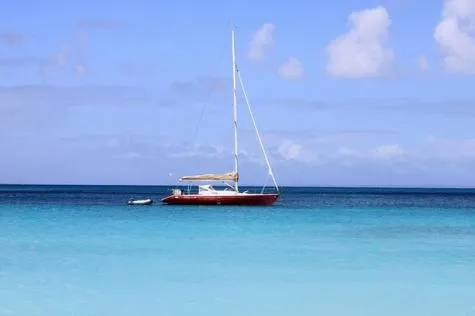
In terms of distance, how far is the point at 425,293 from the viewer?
669 inches

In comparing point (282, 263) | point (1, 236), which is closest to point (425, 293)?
point (282, 263)

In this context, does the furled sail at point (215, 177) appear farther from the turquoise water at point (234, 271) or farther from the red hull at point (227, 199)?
the turquoise water at point (234, 271)

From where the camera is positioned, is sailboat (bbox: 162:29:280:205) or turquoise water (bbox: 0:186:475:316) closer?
turquoise water (bbox: 0:186:475:316)

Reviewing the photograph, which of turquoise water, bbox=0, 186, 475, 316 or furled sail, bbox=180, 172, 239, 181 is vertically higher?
furled sail, bbox=180, 172, 239, 181

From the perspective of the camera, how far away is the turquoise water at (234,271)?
15492mm

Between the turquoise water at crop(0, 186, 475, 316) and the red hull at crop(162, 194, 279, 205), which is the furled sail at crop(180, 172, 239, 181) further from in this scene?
the turquoise water at crop(0, 186, 475, 316)

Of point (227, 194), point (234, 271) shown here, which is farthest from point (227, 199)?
point (234, 271)

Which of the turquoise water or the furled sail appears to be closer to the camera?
the turquoise water

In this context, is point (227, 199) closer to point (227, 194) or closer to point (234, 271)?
point (227, 194)

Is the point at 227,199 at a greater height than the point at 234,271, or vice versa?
the point at 227,199

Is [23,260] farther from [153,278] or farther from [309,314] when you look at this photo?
[309,314]

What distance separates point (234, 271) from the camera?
1977 cm

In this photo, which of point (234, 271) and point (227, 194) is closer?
point (234, 271)

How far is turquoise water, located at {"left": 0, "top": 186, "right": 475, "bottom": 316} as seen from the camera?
15492 mm
